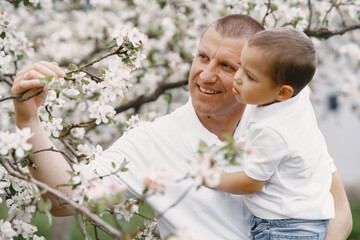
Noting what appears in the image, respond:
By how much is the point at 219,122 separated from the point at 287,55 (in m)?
0.58

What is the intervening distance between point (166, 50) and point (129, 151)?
332cm

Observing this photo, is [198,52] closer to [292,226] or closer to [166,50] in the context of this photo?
[292,226]

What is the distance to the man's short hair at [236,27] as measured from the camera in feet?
7.36

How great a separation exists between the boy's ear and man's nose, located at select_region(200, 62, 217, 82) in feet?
1.17

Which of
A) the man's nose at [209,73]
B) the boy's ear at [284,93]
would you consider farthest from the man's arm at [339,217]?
the man's nose at [209,73]

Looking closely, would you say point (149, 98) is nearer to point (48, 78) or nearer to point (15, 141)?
point (48, 78)

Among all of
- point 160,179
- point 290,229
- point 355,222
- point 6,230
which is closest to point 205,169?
point 160,179

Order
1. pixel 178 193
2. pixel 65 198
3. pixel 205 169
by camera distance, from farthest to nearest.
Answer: pixel 178 193
pixel 65 198
pixel 205 169

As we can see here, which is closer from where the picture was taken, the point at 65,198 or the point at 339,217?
the point at 65,198

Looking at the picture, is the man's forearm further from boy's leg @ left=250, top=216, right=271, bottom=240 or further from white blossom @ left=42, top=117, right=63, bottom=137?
boy's leg @ left=250, top=216, right=271, bottom=240

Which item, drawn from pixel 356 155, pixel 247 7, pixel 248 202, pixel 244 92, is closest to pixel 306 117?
pixel 244 92

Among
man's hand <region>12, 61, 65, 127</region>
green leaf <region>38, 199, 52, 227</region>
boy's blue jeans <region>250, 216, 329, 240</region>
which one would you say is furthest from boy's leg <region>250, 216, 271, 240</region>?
man's hand <region>12, 61, 65, 127</region>

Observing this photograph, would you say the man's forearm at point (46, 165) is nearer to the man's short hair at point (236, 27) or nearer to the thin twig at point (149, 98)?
the man's short hair at point (236, 27)

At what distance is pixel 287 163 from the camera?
1915 millimetres
